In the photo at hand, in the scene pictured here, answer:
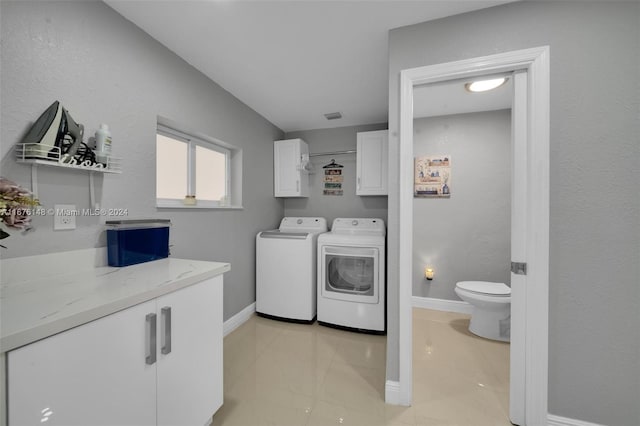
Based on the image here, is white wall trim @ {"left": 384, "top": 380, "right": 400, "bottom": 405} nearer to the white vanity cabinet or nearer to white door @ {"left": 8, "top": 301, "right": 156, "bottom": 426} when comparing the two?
the white vanity cabinet

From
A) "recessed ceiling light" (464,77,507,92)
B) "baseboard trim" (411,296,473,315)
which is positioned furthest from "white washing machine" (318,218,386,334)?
"recessed ceiling light" (464,77,507,92)

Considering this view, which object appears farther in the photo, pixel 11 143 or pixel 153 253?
pixel 153 253

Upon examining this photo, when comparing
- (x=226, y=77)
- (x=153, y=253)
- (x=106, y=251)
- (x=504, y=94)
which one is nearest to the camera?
(x=106, y=251)

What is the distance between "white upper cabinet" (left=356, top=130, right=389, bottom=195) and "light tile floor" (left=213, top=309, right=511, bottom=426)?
1647mm

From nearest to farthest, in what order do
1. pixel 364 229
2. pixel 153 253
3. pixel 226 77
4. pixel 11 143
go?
pixel 11 143 < pixel 153 253 < pixel 226 77 < pixel 364 229

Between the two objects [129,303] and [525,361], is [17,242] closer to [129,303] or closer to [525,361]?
[129,303]

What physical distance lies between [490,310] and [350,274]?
1.37 meters

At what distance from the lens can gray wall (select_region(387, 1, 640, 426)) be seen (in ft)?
3.97

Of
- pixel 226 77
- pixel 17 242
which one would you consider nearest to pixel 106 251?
pixel 17 242

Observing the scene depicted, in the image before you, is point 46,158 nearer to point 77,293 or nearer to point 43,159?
point 43,159

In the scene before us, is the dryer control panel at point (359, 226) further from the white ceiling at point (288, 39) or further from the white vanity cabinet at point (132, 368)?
the white vanity cabinet at point (132, 368)

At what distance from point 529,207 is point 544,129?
0.43 m

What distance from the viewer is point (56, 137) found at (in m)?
1.13

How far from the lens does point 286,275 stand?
2.66 m
